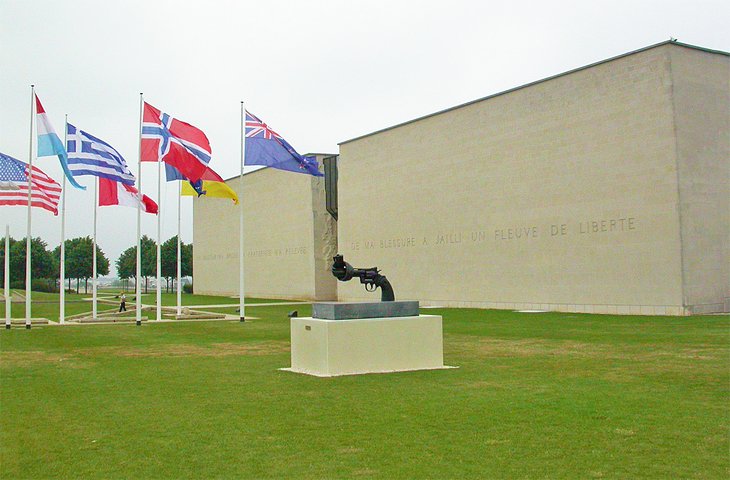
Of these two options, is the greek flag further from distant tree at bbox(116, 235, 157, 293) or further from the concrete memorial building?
distant tree at bbox(116, 235, 157, 293)

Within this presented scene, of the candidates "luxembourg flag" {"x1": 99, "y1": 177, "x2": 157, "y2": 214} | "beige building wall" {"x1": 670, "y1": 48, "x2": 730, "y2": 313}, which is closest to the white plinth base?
"luxembourg flag" {"x1": 99, "y1": 177, "x2": 157, "y2": 214}

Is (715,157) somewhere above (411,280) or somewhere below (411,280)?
above

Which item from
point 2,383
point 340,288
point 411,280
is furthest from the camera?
point 340,288

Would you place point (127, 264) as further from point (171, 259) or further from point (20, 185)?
point (20, 185)

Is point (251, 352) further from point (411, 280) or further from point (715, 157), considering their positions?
point (411, 280)

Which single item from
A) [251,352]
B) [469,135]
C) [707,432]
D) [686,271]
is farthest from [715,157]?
[707,432]

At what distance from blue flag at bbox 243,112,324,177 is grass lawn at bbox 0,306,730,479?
1276 cm

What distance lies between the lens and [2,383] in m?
13.8

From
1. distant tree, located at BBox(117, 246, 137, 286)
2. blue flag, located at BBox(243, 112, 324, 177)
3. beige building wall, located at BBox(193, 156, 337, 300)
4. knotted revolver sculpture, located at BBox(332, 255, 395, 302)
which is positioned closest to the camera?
knotted revolver sculpture, located at BBox(332, 255, 395, 302)

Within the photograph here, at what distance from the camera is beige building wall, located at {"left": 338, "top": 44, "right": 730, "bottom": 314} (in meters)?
32.0

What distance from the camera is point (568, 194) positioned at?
118ft

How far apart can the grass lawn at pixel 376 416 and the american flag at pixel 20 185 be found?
1117 cm

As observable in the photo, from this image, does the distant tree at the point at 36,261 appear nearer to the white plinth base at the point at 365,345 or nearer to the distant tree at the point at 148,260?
the distant tree at the point at 148,260

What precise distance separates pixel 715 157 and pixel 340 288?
29.5 m
